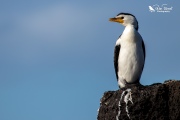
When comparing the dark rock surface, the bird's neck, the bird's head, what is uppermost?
the bird's head

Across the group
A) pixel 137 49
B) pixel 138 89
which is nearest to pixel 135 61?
pixel 137 49

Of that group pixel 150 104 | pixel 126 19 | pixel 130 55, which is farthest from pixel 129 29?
pixel 150 104

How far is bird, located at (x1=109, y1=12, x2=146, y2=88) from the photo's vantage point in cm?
1514

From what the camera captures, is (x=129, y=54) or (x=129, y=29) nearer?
(x=129, y=54)

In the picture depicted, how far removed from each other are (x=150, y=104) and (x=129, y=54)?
2.58 m

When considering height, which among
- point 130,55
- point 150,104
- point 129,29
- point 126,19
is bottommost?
point 150,104

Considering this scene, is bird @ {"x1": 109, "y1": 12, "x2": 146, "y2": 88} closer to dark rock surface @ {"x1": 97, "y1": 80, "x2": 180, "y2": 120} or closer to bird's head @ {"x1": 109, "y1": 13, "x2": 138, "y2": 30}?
bird's head @ {"x1": 109, "y1": 13, "x2": 138, "y2": 30}

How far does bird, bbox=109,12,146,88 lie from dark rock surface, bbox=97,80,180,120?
68.9 inches

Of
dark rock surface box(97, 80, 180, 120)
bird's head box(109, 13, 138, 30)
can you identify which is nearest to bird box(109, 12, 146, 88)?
bird's head box(109, 13, 138, 30)

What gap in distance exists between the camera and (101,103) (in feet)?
44.8

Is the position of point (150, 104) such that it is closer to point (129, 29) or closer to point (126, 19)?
point (129, 29)

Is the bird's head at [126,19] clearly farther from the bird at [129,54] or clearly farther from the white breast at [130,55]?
the white breast at [130,55]

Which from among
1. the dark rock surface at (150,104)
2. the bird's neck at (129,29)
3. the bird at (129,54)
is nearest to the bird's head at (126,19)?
the bird at (129,54)

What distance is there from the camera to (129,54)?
15.2 metres
